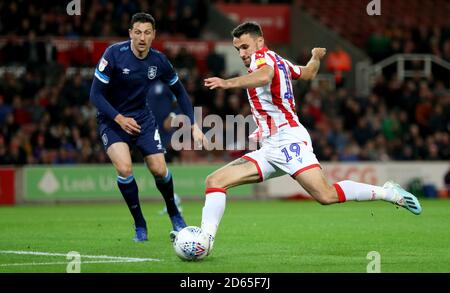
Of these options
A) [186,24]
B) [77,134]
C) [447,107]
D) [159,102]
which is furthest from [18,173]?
[447,107]

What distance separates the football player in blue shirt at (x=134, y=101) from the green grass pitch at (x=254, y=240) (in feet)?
2.05

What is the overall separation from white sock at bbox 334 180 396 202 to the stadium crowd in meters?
11.8

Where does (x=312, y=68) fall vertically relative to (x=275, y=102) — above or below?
above

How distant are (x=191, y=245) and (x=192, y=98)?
13.6 m

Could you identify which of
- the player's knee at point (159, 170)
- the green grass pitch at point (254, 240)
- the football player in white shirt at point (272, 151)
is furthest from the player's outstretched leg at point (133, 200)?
the football player in white shirt at point (272, 151)

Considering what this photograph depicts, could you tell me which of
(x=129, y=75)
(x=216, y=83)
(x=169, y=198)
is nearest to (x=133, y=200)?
(x=169, y=198)

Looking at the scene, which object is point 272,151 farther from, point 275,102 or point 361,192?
point 361,192

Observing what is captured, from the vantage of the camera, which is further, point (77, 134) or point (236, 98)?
point (236, 98)

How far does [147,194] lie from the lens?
20.1 meters

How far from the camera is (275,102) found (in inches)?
359

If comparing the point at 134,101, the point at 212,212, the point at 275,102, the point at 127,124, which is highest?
the point at 275,102

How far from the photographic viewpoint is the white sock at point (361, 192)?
363 inches
